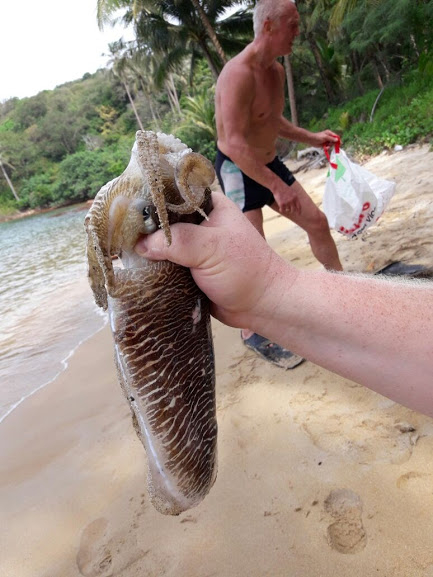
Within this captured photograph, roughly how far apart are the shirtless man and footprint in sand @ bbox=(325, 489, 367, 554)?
3.79 ft

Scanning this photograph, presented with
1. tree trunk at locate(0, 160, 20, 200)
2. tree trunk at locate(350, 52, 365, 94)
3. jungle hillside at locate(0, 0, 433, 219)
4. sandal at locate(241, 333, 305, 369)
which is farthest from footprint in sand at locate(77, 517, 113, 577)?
tree trunk at locate(0, 160, 20, 200)

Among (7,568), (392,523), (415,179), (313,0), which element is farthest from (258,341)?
(313,0)

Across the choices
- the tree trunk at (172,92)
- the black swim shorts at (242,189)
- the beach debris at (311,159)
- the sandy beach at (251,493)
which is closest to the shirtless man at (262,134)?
the black swim shorts at (242,189)

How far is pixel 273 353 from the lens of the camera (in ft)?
10.0

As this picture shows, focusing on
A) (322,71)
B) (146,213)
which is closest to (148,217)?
(146,213)

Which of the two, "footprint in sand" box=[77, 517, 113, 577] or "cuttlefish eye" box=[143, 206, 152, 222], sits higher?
"cuttlefish eye" box=[143, 206, 152, 222]

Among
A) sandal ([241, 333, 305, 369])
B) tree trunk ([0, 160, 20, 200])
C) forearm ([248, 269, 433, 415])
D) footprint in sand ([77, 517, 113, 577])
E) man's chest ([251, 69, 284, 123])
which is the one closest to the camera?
forearm ([248, 269, 433, 415])

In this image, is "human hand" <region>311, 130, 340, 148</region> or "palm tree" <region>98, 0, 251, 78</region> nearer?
"human hand" <region>311, 130, 340, 148</region>

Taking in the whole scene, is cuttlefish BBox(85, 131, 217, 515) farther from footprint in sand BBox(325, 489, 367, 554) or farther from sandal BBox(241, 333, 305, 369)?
sandal BBox(241, 333, 305, 369)

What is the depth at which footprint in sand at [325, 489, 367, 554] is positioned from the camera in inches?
61.4

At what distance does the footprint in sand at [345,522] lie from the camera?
1.56 metres

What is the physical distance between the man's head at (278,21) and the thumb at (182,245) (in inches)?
110

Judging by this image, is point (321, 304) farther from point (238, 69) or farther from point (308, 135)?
point (308, 135)

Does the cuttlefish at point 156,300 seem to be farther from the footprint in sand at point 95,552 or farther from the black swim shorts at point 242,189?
the black swim shorts at point 242,189
